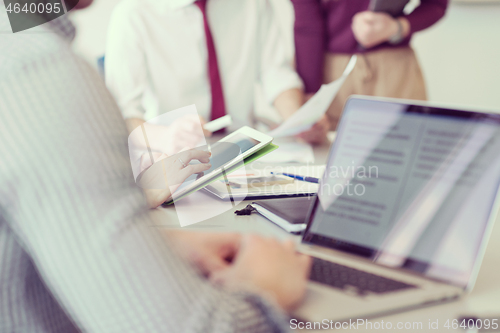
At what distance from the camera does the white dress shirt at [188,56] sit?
1.15 metres

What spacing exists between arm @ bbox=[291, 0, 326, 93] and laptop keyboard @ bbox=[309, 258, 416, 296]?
1.16 m

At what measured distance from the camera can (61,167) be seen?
0.93 ft

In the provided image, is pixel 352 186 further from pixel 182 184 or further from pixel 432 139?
pixel 182 184

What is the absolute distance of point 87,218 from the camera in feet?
0.96

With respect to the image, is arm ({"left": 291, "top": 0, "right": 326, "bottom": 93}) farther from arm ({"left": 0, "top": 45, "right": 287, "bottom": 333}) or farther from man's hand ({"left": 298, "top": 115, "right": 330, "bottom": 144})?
arm ({"left": 0, "top": 45, "right": 287, "bottom": 333})

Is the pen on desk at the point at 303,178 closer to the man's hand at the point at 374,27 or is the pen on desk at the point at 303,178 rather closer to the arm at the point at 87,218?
the arm at the point at 87,218

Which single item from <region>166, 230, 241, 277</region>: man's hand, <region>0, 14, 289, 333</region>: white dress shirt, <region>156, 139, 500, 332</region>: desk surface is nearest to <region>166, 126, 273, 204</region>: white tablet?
<region>156, 139, 500, 332</region>: desk surface

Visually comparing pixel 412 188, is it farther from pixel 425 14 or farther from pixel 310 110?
pixel 425 14

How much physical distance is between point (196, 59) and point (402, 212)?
Answer: 0.97 m

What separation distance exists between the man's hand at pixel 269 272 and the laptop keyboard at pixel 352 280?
3cm

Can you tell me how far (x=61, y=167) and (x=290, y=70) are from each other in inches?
46.9

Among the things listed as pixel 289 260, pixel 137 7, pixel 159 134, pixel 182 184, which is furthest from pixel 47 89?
pixel 137 7

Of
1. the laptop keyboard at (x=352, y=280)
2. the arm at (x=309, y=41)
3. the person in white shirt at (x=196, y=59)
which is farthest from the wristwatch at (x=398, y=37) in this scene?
the laptop keyboard at (x=352, y=280)

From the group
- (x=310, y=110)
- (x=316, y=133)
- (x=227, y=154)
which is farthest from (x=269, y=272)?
(x=316, y=133)
